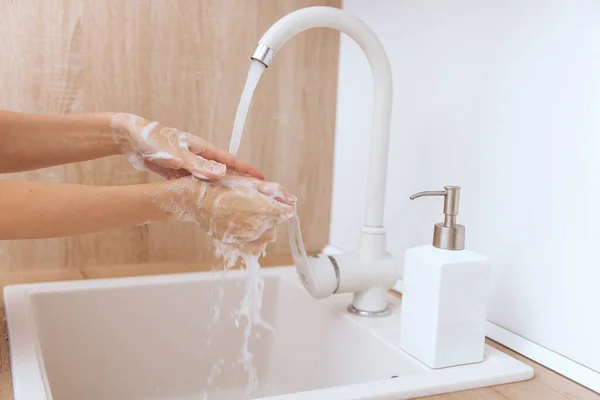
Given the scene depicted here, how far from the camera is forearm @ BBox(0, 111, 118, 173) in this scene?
30.9 inches

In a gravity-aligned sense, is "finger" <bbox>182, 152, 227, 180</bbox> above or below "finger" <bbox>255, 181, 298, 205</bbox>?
above

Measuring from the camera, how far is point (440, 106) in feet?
2.96

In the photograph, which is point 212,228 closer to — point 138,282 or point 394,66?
point 138,282

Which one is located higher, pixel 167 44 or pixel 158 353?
pixel 167 44

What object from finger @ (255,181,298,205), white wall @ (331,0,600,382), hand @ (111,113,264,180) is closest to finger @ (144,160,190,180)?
hand @ (111,113,264,180)

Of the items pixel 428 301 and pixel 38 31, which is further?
pixel 38 31

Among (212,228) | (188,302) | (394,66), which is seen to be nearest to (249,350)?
(188,302)

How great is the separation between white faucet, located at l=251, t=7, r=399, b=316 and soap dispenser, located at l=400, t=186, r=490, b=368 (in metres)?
0.16

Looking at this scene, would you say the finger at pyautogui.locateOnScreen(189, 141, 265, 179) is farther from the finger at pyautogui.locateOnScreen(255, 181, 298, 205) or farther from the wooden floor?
the wooden floor

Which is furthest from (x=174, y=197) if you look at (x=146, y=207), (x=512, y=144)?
(x=512, y=144)

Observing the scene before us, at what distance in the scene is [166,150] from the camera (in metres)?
0.73

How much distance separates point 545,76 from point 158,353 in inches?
27.2

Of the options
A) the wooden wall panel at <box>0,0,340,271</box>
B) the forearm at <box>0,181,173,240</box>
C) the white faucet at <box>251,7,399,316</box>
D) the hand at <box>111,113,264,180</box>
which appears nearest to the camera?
the forearm at <box>0,181,173,240</box>

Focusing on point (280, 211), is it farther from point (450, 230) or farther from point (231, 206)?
point (450, 230)
